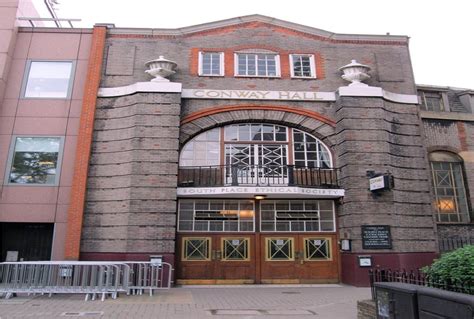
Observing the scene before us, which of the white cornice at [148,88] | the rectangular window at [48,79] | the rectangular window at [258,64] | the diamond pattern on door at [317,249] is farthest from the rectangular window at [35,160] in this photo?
the diamond pattern on door at [317,249]

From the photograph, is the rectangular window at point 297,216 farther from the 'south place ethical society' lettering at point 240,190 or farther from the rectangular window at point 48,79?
the rectangular window at point 48,79

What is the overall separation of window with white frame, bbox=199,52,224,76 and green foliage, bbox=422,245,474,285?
37.7 ft

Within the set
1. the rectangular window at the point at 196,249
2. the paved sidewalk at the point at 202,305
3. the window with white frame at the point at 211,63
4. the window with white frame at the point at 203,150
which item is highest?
the window with white frame at the point at 211,63

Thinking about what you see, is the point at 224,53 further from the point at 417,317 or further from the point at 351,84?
the point at 417,317

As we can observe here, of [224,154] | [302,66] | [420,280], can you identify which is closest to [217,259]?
[224,154]

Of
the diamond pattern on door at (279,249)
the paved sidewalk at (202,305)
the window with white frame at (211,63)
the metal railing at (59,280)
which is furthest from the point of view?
the window with white frame at (211,63)

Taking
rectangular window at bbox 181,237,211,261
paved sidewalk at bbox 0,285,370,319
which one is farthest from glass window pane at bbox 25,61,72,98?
paved sidewalk at bbox 0,285,370,319

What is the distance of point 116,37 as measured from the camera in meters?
16.2

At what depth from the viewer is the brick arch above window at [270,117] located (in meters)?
15.3

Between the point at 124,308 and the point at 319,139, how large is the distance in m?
9.87

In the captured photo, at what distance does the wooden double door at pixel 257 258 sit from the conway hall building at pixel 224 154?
0.04 m

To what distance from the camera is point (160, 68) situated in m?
15.0

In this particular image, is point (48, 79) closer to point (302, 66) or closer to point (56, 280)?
point (56, 280)

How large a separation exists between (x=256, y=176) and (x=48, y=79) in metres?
9.31
